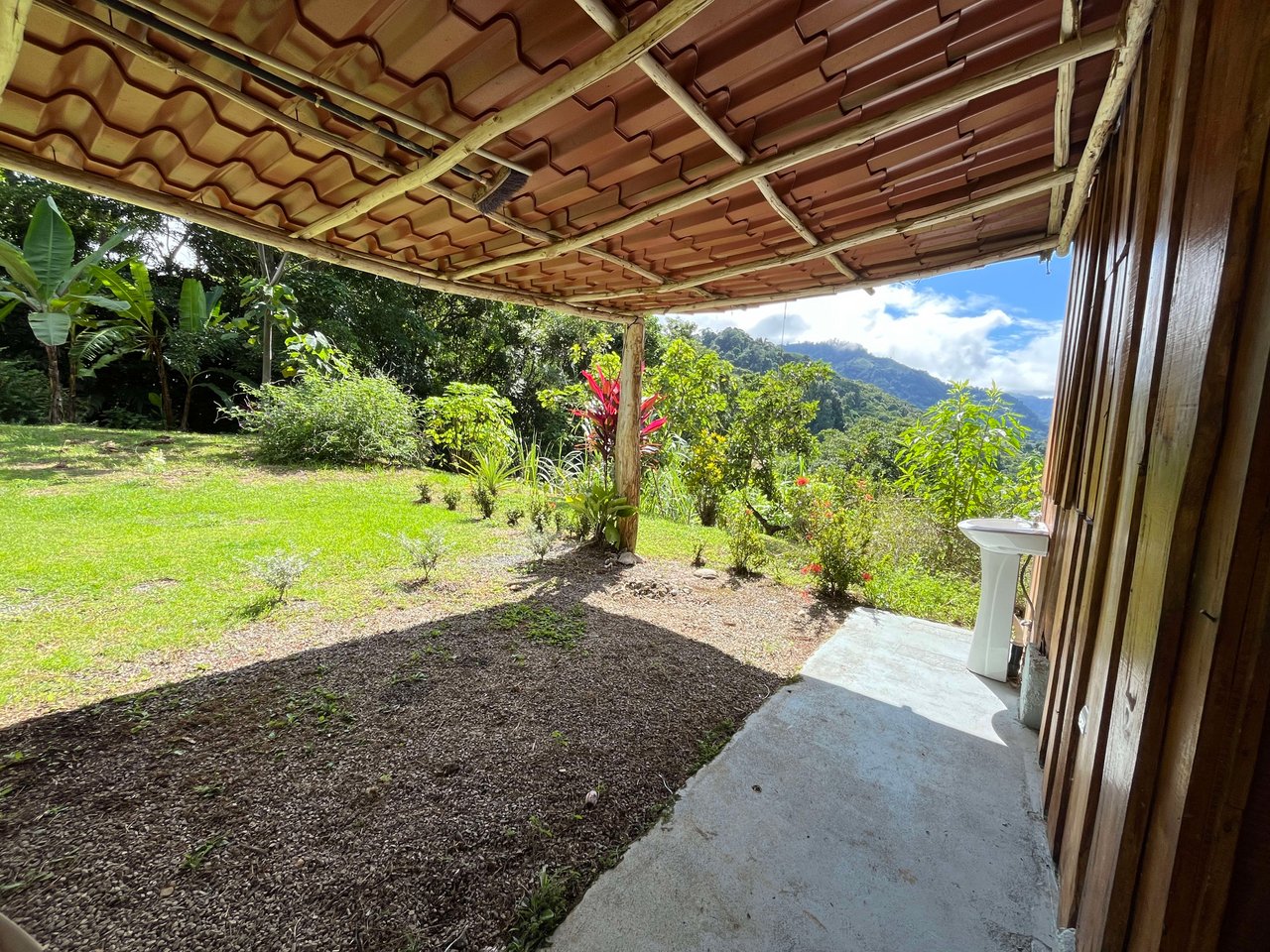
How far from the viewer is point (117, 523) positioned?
4664mm

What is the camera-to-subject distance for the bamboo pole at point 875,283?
8.43 feet

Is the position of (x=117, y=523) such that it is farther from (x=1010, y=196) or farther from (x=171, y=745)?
(x=1010, y=196)

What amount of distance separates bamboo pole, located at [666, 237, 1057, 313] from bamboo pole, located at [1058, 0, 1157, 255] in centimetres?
37

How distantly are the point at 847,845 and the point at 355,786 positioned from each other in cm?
181

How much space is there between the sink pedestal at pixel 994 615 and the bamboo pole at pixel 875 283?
63.2 inches

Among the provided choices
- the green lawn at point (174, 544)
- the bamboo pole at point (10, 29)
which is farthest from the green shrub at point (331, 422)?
the bamboo pole at point (10, 29)

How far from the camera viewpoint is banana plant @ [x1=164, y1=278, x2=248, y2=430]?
363 inches

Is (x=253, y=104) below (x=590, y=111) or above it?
below

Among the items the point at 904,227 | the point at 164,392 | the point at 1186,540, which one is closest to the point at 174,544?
the point at 904,227

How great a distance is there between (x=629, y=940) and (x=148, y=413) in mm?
15127

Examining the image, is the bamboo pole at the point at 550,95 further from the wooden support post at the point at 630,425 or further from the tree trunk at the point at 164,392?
the tree trunk at the point at 164,392

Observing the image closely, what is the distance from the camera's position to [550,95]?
1.52 metres

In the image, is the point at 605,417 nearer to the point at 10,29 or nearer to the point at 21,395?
the point at 10,29

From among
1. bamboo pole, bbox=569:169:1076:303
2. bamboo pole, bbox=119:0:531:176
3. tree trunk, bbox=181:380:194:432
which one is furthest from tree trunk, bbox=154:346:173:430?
bamboo pole, bbox=119:0:531:176
